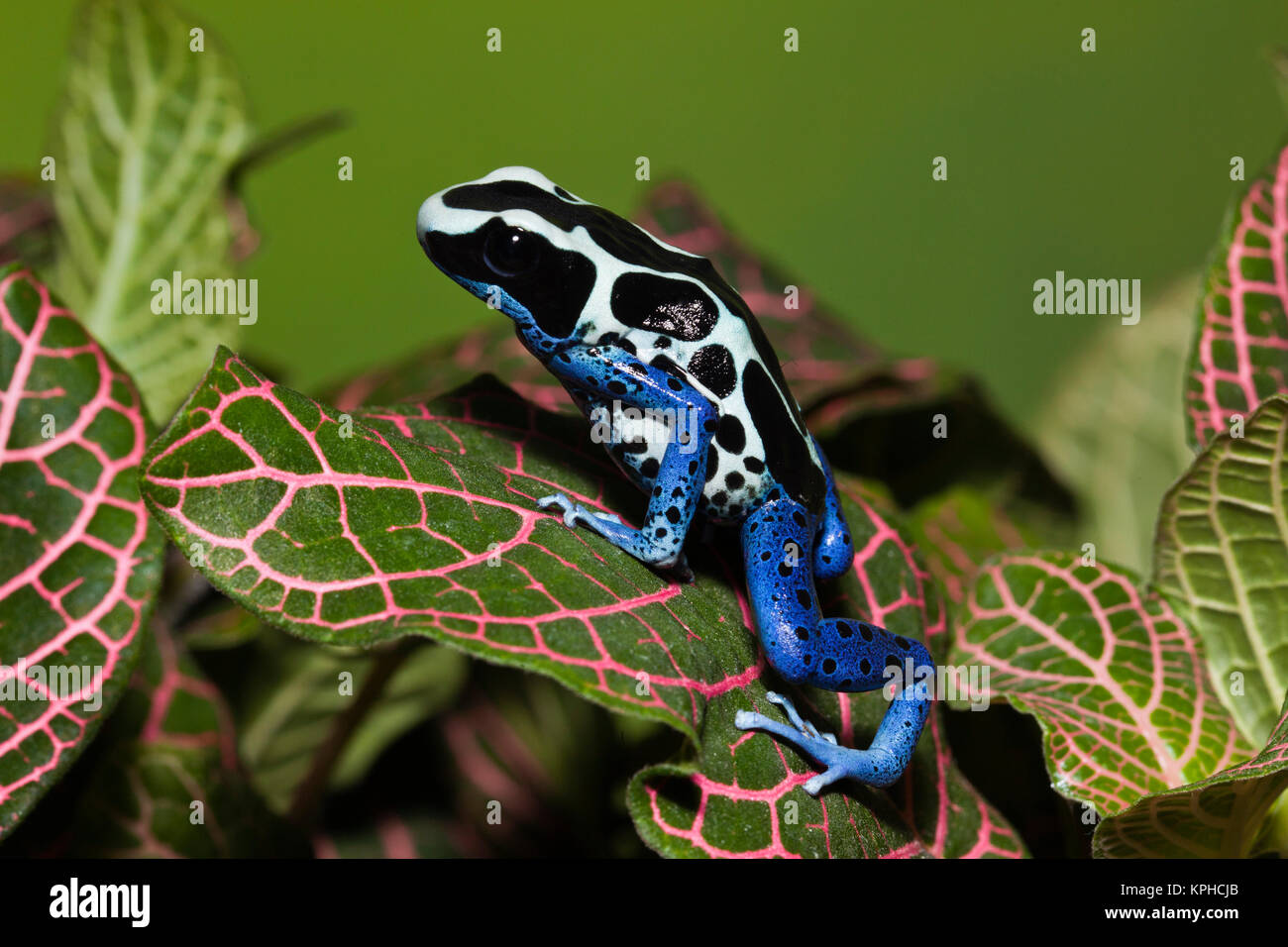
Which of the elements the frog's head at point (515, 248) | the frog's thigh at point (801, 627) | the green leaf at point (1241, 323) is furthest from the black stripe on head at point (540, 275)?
the green leaf at point (1241, 323)

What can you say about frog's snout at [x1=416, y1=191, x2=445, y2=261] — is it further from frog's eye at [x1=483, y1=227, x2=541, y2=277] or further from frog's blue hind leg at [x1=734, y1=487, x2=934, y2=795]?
frog's blue hind leg at [x1=734, y1=487, x2=934, y2=795]

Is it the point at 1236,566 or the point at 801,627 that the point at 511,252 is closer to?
the point at 801,627

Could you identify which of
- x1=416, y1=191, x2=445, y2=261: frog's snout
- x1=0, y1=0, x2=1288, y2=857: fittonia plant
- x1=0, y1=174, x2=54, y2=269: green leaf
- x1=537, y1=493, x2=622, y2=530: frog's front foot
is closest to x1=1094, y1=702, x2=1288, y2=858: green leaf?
x1=0, y1=0, x2=1288, y2=857: fittonia plant

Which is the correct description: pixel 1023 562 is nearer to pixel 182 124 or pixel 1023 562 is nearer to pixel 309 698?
pixel 309 698

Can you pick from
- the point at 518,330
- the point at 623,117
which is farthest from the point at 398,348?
the point at 518,330

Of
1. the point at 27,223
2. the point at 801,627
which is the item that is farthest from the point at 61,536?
the point at 27,223

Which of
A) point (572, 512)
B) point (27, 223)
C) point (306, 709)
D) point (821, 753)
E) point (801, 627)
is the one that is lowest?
point (306, 709)
